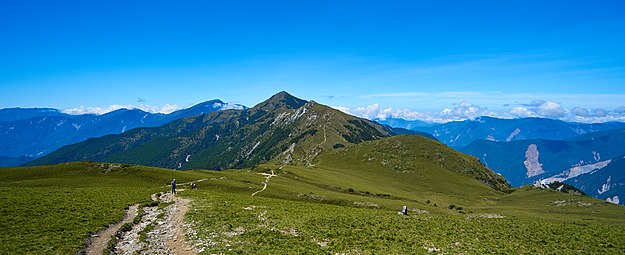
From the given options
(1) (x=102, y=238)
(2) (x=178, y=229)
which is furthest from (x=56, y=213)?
(2) (x=178, y=229)

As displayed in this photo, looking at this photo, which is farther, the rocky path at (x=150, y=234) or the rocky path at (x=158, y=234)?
the rocky path at (x=158, y=234)

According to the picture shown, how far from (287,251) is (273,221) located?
11.1 m

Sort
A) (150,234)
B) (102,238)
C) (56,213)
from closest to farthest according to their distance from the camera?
(102,238)
(150,234)
(56,213)

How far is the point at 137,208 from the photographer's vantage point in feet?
147

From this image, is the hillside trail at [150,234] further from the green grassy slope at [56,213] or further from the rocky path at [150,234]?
the green grassy slope at [56,213]

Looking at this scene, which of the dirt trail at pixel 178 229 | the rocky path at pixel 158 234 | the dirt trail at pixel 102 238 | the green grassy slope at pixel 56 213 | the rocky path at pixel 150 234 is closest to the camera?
the dirt trail at pixel 102 238

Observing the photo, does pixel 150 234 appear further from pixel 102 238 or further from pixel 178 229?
pixel 102 238

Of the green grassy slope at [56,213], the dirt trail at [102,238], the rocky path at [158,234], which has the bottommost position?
the rocky path at [158,234]

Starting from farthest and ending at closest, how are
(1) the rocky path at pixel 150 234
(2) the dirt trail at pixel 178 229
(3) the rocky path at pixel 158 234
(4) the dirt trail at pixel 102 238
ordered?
(2) the dirt trail at pixel 178 229 < (3) the rocky path at pixel 158 234 < (1) the rocky path at pixel 150 234 < (4) the dirt trail at pixel 102 238

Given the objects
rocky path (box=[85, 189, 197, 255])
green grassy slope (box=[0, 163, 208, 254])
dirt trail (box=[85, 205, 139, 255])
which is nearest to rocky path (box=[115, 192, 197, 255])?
rocky path (box=[85, 189, 197, 255])

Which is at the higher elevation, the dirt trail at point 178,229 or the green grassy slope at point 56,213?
the green grassy slope at point 56,213

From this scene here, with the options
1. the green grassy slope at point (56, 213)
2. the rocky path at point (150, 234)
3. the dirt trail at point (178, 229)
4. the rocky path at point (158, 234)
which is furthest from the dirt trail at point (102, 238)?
the dirt trail at point (178, 229)

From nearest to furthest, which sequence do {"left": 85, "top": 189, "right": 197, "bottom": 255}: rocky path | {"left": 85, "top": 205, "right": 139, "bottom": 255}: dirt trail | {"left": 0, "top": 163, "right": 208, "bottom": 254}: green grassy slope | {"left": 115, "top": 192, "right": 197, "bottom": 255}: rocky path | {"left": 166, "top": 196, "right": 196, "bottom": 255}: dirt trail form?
1. {"left": 85, "top": 205, "right": 139, "bottom": 255}: dirt trail
2. {"left": 0, "top": 163, "right": 208, "bottom": 254}: green grassy slope
3. {"left": 85, "top": 189, "right": 197, "bottom": 255}: rocky path
4. {"left": 115, "top": 192, "right": 197, "bottom": 255}: rocky path
5. {"left": 166, "top": 196, "right": 196, "bottom": 255}: dirt trail

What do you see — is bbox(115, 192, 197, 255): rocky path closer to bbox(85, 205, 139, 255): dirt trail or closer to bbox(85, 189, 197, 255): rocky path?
bbox(85, 189, 197, 255): rocky path
